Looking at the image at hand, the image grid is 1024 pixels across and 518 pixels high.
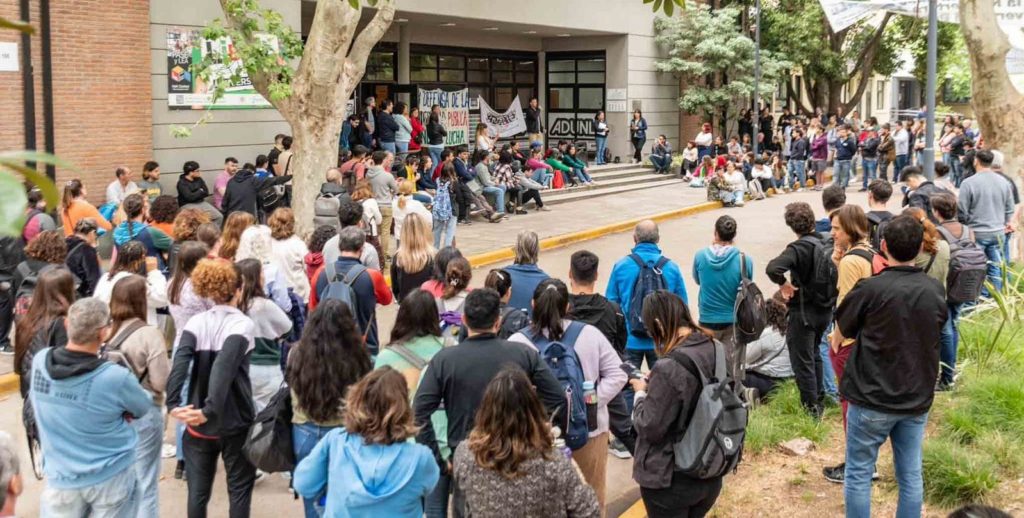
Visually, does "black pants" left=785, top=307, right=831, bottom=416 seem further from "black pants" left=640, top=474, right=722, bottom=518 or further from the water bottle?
"black pants" left=640, top=474, right=722, bottom=518

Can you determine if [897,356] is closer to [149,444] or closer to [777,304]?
[777,304]

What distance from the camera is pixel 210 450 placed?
18.2 ft

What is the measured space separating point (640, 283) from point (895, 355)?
2523 mm

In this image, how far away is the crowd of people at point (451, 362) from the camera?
4102 millimetres

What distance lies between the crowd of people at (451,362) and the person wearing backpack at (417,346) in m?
0.01

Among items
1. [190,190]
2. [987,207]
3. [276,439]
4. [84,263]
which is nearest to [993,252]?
[987,207]

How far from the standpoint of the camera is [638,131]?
28.2 m

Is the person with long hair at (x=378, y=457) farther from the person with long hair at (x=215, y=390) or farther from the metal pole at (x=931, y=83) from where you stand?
the metal pole at (x=931, y=83)

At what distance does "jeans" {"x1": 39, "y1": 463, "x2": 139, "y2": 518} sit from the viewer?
4984 millimetres

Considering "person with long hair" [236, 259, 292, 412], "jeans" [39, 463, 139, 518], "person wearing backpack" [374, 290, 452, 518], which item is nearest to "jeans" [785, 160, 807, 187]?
"person with long hair" [236, 259, 292, 412]

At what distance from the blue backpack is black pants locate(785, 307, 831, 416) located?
2.93m

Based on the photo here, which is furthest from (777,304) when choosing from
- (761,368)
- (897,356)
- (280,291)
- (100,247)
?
(100,247)

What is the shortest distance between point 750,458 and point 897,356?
7.32 ft

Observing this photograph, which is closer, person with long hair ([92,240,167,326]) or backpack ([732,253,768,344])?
person with long hair ([92,240,167,326])
